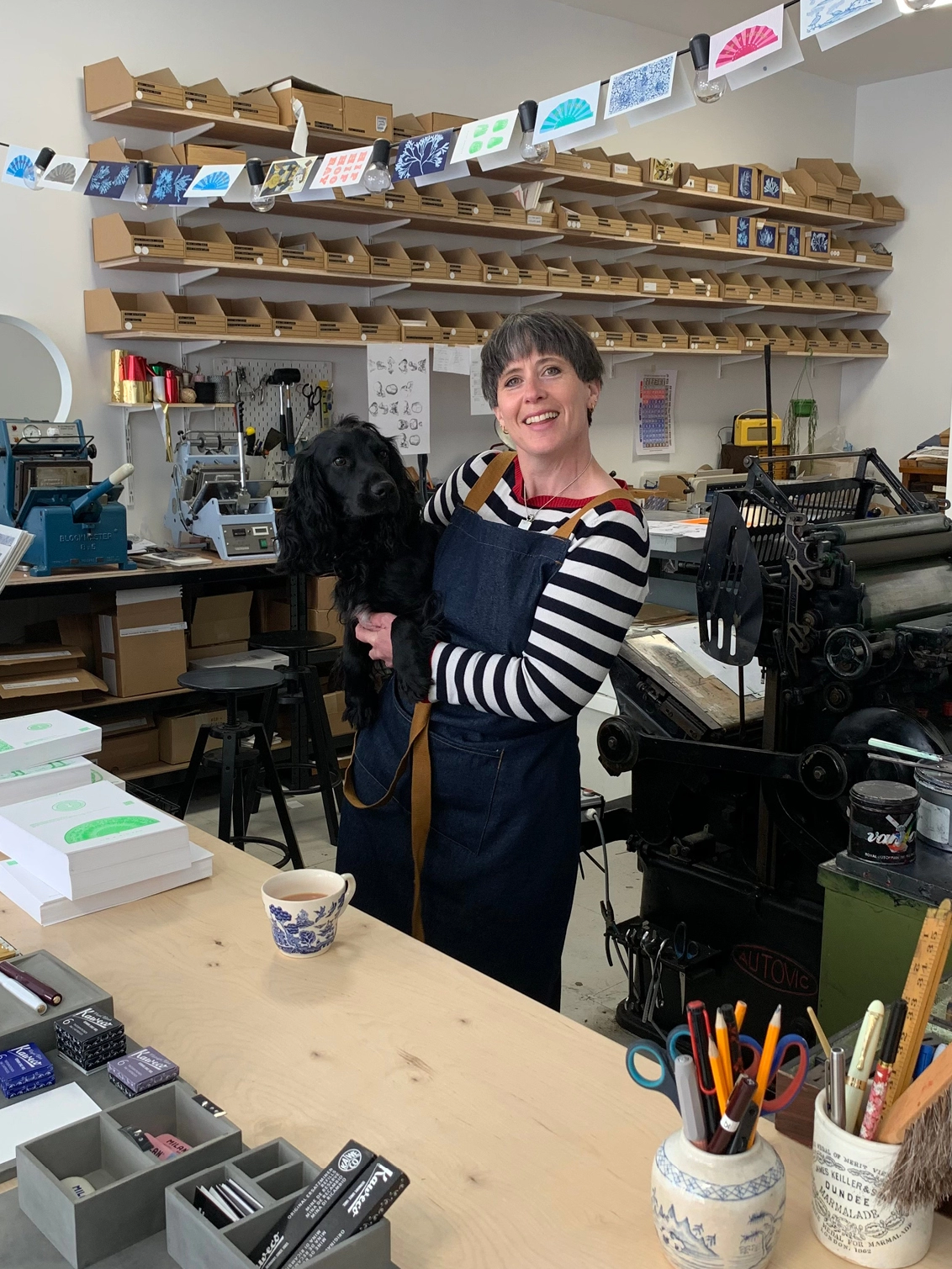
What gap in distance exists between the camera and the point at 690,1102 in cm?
77

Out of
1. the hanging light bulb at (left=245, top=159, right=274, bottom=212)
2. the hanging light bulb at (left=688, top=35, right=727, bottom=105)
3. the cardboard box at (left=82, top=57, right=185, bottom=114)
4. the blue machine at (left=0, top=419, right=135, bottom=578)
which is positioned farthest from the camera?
the cardboard box at (left=82, top=57, right=185, bottom=114)

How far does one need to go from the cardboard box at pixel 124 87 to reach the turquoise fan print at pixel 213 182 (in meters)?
1.26

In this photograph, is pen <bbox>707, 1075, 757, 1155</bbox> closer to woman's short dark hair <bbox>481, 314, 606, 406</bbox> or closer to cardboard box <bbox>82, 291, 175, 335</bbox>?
woman's short dark hair <bbox>481, 314, 606, 406</bbox>

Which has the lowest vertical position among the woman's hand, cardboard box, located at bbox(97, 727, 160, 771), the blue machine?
cardboard box, located at bbox(97, 727, 160, 771)

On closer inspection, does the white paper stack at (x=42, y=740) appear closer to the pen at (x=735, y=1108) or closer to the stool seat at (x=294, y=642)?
the pen at (x=735, y=1108)

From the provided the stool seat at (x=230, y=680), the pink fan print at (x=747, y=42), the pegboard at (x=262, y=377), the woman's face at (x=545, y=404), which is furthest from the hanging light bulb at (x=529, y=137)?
the pegboard at (x=262, y=377)

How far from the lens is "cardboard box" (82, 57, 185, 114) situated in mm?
4070

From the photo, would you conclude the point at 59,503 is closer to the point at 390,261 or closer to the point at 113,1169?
the point at 390,261

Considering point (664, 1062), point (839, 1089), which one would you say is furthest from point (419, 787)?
point (839, 1089)

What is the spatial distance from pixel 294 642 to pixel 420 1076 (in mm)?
2672

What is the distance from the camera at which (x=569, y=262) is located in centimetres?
561

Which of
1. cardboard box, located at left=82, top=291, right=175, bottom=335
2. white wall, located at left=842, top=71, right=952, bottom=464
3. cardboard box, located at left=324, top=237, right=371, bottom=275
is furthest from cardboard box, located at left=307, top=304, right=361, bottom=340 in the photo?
white wall, located at left=842, top=71, right=952, bottom=464

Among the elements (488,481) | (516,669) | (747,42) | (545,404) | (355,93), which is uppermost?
(355,93)

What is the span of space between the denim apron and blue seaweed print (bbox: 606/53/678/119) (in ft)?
3.41
